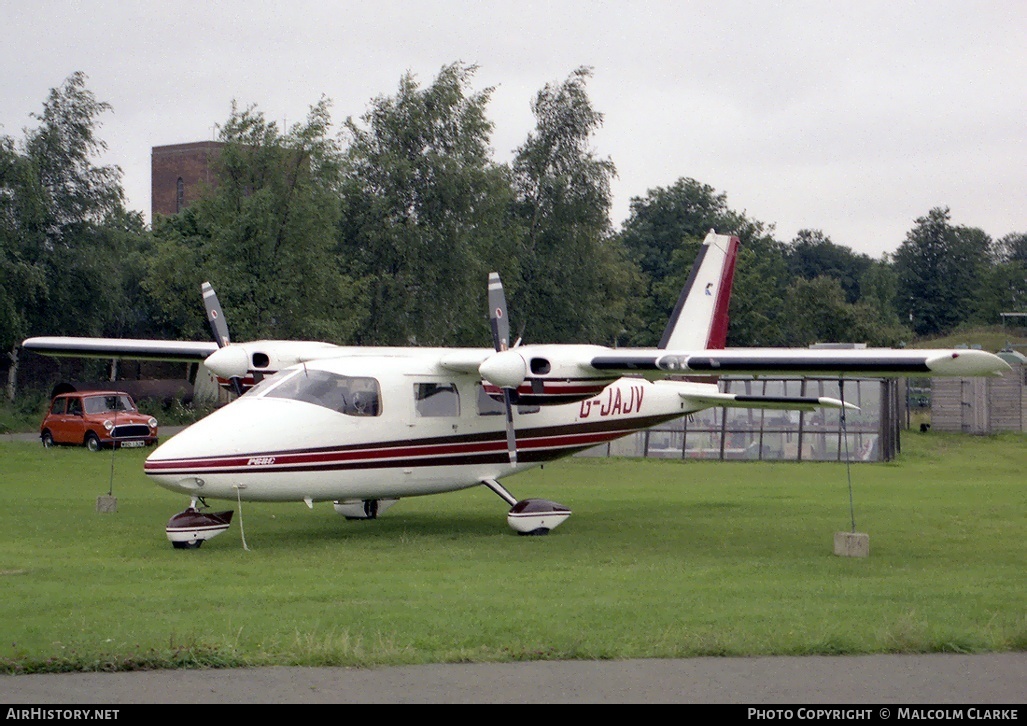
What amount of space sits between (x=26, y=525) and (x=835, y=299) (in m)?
59.7

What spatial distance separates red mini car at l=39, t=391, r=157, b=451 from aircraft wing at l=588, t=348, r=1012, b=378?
22881mm

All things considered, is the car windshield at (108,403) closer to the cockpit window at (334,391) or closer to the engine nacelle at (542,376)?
the cockpit window at (334,391)

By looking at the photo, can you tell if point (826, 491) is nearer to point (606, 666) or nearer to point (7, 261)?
point (606, 666)

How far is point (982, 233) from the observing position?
4631 inches

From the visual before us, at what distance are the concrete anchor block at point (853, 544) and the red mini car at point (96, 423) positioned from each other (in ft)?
85.2

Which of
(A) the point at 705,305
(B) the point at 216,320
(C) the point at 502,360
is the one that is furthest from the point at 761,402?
(B) the point at 216,320

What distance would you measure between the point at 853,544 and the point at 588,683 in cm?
810

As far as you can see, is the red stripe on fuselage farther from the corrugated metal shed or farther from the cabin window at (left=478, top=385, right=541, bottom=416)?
the corrugated metal shed

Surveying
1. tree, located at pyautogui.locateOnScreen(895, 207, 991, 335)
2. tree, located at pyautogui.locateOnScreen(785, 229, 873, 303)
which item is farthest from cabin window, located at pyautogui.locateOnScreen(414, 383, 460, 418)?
tree, located at pyautogui.locateOnScreen(785, 229, 873, 303)

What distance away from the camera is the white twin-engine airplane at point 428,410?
15461 mm

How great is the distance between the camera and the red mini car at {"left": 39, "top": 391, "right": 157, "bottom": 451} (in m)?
36.1

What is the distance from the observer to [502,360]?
663 inches

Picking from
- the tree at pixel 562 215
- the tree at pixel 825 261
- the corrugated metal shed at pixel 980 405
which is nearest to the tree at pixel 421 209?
the tree at pixel 562 215

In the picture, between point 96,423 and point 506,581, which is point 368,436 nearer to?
point 506,581
